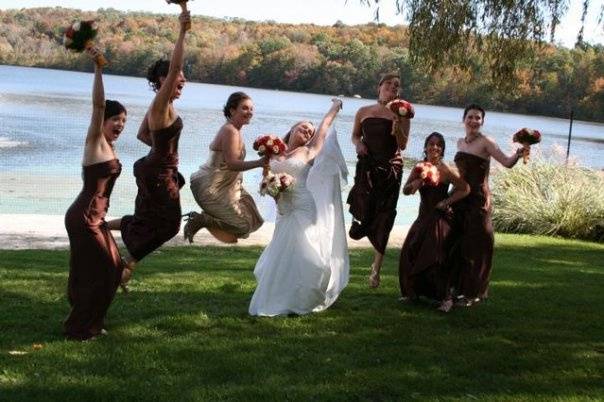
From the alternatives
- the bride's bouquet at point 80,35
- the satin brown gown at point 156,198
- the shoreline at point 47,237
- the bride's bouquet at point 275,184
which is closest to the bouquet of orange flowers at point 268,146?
the bride's bouquet at point 275,184

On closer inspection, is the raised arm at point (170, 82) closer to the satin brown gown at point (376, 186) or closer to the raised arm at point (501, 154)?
the satin brown gown at point (376, 186)

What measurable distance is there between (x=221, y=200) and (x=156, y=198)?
2.86 feet

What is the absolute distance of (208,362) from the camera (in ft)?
20.7

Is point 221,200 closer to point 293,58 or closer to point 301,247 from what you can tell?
point 301,247

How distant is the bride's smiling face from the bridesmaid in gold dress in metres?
0.42

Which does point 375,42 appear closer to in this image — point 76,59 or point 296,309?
point 296,309

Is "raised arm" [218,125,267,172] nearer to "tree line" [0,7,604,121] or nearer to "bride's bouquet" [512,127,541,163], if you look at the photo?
"bride's bouquet" [512,127,541,163]

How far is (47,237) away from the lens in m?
14.2

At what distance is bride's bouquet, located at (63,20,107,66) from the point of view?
6469 mm

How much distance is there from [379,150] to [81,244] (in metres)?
3.58

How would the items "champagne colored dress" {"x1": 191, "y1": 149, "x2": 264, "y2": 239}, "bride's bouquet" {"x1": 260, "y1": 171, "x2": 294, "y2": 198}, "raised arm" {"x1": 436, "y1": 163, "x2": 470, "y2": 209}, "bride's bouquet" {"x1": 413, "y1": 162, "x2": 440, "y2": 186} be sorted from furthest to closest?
"raised arm" {"x1": 436, "y1": 163, "x2": 470, "y2": 209}
"champagne colored dress" {"x1": 191, "y1": 149, "x2": 264, "y2": 239}
"bride's bouquet" {"x1": 413, "y1": 162, "x2": 440, "y2": 186}
"bride's bouquet" {"x1": 260, "y1": 171, "x2": 294, "y2": 198}

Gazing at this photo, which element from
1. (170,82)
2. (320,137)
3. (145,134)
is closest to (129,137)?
(320,137)

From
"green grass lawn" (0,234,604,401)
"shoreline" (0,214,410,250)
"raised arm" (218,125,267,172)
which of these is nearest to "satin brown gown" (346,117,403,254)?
"green grass lawn" (0,234,604,401)

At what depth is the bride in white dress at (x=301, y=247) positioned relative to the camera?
7809 mm
